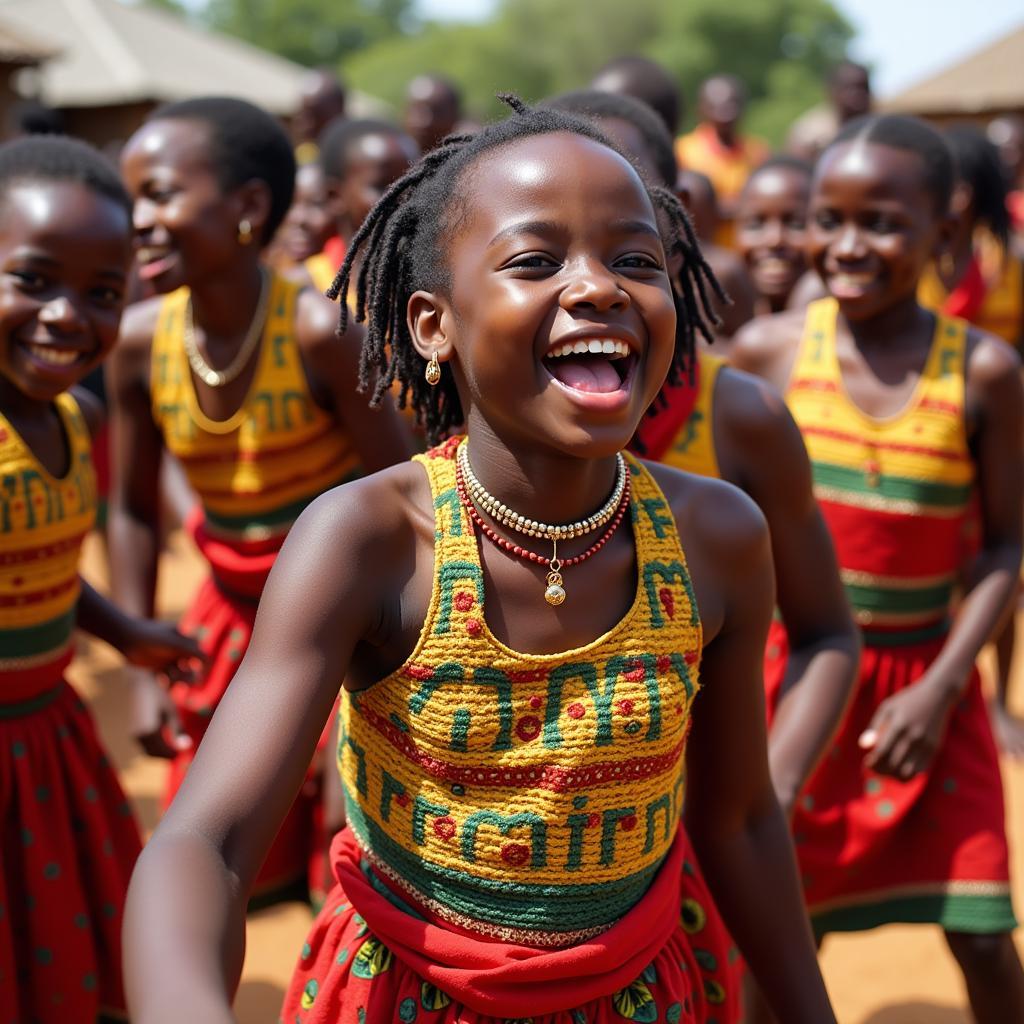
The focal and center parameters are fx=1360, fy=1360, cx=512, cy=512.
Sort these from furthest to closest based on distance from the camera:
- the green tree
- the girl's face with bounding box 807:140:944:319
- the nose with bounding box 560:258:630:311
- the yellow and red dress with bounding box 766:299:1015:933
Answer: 1. the green tree
2. the girl's face with bounding box 807:140:944:319
3. the yellow and red dress with bounding box 766:299:1015:933
4. the nose with bounding box 560:258:630:311

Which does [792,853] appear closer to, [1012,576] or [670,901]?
[670,901]

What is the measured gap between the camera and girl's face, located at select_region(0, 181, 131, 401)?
2.81 m

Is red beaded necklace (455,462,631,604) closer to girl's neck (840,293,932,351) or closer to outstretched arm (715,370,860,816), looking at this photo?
outstretched arm (715,370,860,816)

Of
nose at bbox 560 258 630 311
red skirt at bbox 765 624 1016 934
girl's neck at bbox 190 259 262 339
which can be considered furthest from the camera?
girl's neck at bbox 190 259 262 339

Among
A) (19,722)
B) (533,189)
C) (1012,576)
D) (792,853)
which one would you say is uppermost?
(533,189)

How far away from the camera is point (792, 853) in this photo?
6.52ft

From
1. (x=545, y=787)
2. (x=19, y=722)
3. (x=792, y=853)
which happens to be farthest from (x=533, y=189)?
(x=19, y=722)

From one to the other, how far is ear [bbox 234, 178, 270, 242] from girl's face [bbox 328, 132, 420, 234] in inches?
101

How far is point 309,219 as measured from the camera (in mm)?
7359

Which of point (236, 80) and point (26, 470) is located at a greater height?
point (26, 470)

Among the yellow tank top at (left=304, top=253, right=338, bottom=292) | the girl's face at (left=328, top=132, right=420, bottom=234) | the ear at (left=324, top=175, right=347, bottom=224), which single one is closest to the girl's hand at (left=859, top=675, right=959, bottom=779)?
the yellow tank top at (left=304, top=253, right=338, bottom=292)

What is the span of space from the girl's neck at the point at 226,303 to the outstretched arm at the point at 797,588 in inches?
55.8

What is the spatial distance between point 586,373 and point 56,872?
1832 mm

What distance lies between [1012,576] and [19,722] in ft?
7.38
